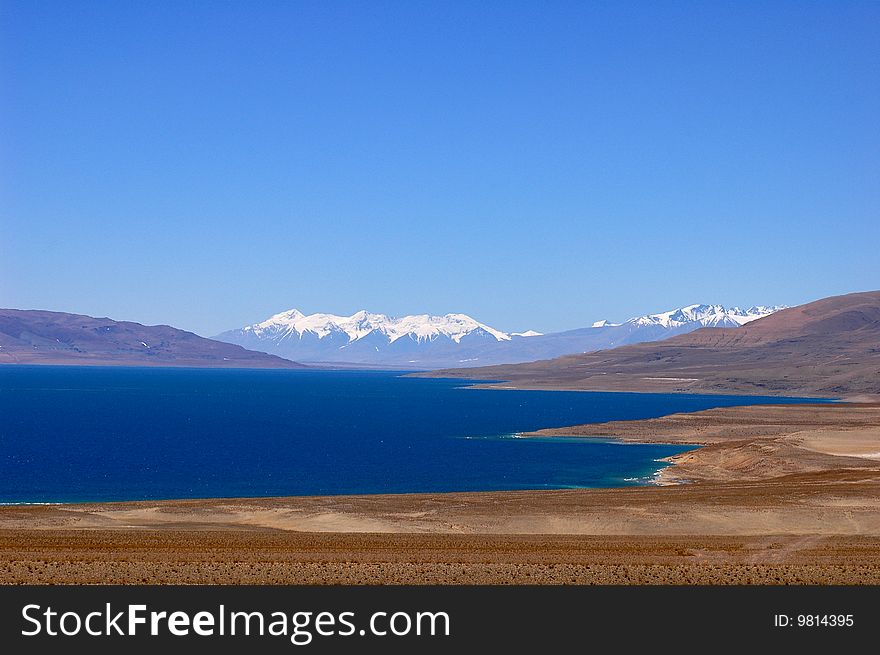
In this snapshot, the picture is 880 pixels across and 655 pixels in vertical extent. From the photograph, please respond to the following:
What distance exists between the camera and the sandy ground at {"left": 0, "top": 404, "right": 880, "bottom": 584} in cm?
2702

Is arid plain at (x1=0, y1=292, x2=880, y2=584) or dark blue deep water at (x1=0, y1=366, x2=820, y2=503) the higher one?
arid plain at (x1=0, y1=292, x2=880, y2=584)

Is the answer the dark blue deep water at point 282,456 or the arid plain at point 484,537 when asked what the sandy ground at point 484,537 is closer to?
the arid plain at point 484,537

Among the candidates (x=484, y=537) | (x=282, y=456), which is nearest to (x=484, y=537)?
(x=484, y=537)

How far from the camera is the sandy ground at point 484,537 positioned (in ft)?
→ 88.6

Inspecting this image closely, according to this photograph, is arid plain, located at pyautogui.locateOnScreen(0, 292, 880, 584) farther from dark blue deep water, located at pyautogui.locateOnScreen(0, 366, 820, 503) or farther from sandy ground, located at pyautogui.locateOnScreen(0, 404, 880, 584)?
dark blue deep water, located at pyautogui.locateOnScreen(0, 366, 820, 503)

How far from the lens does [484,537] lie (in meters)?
38.3

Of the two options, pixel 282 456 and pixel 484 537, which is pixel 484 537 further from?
pixel 282 456

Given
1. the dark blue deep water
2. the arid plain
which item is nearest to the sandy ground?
the arid plain

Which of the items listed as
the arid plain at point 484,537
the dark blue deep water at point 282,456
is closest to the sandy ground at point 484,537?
the arid plain at point 484,537

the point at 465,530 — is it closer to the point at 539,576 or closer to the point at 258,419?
the point at 539,576

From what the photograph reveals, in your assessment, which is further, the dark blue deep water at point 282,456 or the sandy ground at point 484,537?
the dark blue deep water at point 282,456

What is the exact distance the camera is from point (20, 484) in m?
72.9

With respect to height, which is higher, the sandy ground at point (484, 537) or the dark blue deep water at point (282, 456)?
the sandy ground at point (484, 537)

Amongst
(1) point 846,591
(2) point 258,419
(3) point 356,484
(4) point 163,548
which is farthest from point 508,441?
(1) point 846,591
